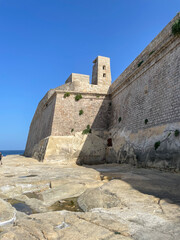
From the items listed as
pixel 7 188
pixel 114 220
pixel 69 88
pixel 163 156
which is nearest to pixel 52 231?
pixel 114 220

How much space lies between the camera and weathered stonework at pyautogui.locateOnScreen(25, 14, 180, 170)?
9.48 meters

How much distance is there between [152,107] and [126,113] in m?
3.40

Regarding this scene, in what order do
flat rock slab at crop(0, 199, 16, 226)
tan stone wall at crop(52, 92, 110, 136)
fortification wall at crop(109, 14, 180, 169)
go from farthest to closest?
tan stone wall at crop(52, 92, 110, 136), fortification wall at crop(109, 14, 180, 169), flat rock slab at crop(0, 199, 16, 226)

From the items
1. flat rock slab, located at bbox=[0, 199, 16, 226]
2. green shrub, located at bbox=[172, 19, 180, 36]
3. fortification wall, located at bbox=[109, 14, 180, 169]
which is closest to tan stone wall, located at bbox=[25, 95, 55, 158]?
fortification wall, located at bbox=[109, 14, 180, 169]

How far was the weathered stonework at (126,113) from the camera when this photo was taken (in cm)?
948

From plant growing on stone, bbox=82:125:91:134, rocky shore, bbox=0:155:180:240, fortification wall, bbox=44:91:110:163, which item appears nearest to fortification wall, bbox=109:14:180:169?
fortification wall, bbox=44:91:110:163

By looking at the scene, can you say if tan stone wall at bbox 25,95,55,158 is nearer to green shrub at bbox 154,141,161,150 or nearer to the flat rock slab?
green shrub at bbox 154,141,161,150

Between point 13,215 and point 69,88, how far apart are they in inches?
577

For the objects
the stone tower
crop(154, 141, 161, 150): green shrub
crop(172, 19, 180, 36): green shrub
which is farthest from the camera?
the stone tower

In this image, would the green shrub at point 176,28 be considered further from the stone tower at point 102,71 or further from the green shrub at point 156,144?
the stone tower at point 102,71

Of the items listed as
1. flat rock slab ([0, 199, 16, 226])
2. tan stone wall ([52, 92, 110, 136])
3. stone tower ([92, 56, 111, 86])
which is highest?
stone tower ([92, 56, 111, 86])

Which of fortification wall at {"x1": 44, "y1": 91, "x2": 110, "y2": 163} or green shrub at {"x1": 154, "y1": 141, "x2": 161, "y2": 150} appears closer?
green shrub at {"x1": 154, "y1": 141, "x2": 161, "y2": 150}

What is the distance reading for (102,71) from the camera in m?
19.7

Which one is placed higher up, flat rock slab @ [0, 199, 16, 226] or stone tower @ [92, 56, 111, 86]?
stone tower @ [92, 56, 111, 86]
